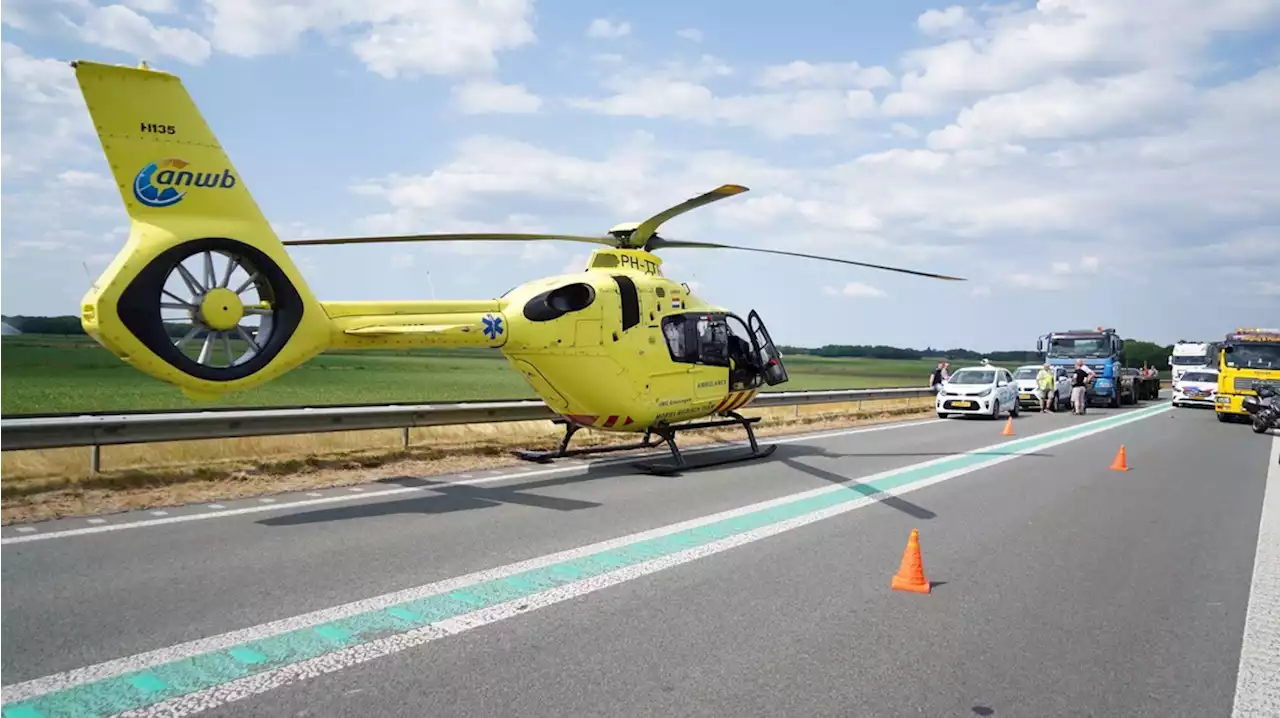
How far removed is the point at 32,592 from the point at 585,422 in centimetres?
730

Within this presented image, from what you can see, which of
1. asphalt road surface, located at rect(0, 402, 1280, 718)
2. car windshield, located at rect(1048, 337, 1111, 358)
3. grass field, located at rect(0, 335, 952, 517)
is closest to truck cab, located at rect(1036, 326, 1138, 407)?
car windshield, located at rect(1048, 337, 1111, 358)

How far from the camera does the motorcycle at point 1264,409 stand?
21.5 meters

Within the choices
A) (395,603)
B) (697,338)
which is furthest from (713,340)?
(395,603)

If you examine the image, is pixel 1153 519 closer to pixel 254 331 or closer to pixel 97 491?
pixel 254 331

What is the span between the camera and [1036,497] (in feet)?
35.1

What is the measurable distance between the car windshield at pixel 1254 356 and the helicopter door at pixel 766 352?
19847mm

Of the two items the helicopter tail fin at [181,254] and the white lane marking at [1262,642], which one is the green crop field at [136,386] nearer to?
the helicopter tail fin at [181,254]

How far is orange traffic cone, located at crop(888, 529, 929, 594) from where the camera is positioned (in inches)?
242

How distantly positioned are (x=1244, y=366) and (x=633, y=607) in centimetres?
2786

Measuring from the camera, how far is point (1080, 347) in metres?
35.7

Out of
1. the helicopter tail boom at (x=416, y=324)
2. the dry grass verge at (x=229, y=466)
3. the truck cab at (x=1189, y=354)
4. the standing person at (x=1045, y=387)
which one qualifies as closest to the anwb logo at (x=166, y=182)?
the helicopter tail boom at (x=416, y=324)

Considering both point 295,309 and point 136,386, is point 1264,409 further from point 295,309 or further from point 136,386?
point 136,386

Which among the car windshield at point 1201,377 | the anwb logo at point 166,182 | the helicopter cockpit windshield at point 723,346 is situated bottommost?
the car windshield at point 1201,377

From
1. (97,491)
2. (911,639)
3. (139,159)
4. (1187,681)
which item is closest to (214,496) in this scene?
(97,491)
